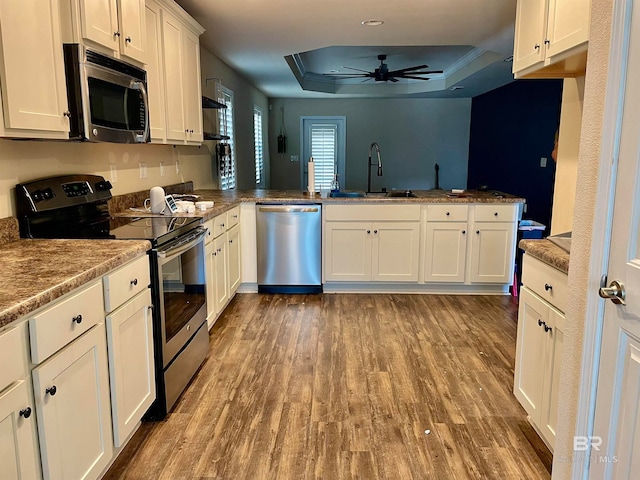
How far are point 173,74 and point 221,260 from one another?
1.31 meters

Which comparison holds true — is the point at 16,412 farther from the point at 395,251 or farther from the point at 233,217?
the point at 395,251

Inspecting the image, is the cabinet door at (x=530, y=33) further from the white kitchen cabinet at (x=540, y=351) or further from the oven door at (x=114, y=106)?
the oven door at (x=114, y=106)

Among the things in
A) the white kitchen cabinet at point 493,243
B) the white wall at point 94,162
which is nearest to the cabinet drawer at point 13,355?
the white wall at point 94,162

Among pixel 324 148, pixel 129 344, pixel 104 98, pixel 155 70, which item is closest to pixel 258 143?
pixel 324 148

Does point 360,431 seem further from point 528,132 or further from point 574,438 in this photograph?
point 528,132

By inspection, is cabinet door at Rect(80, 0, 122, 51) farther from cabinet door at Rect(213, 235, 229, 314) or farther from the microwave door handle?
cabinet door at Rect(213, 235, 229, 314)

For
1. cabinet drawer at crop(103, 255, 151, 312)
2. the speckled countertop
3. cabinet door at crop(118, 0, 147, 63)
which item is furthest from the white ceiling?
cabinet drawer at crop(103, 255, 151, 312)

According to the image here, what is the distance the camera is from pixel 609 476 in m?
1.30

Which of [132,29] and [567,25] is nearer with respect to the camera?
[567,25]

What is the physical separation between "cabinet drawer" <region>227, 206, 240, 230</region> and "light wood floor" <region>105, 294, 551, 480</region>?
2.37ft

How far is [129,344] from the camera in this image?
184cm

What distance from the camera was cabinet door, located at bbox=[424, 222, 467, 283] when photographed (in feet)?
13.3

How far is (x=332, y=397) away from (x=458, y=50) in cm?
524

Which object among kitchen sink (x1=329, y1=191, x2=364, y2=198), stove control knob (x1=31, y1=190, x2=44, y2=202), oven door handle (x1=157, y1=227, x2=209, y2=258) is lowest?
oven door handle (x1=157, y1=227, x2=209, y2=258)
